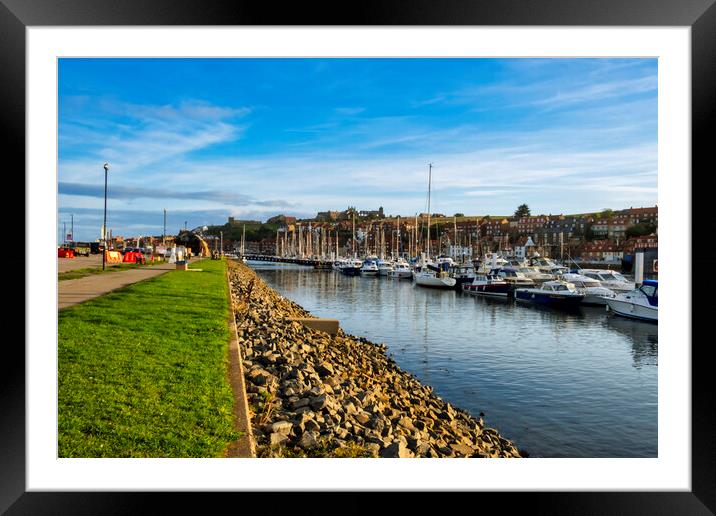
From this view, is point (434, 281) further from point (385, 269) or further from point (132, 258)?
point (132, 258)

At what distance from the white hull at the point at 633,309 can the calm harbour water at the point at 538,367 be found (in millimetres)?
306

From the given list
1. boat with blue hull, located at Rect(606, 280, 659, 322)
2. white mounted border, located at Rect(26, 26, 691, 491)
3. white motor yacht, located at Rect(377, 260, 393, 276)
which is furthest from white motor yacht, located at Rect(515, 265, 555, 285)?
white mounted border, located at Rect(26, 26, 691, 491)

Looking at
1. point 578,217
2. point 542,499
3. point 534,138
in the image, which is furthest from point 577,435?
point 578,217

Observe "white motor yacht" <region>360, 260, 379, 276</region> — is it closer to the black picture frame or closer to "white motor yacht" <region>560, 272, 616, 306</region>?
"white motor yacht" <region>560, 272, 616, 306</region>

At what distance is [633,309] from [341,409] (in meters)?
16.0

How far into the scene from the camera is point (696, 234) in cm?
316

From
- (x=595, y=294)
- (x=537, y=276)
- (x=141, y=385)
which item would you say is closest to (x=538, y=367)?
(x=141, y=385)

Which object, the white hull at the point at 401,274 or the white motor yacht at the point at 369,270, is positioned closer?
the white hull at the point at 401,274

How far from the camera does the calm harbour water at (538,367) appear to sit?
22.4 ft

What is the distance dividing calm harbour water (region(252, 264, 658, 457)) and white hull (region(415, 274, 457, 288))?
10273mm
